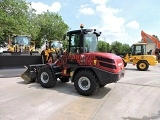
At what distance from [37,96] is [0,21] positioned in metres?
13.9

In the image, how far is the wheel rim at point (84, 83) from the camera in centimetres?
682

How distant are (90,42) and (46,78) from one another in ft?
7.23

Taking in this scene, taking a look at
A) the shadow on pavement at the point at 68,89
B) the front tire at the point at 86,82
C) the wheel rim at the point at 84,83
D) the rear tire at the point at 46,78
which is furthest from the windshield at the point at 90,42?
the rear tire at the point at 46,78

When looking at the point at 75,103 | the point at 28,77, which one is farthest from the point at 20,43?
the point at 75,103

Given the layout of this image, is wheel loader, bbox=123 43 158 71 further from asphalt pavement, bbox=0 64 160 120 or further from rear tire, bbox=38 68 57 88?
rear tire, bbox=38 68 57 88

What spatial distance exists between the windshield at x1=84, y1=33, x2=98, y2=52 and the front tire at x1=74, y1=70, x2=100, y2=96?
90cm

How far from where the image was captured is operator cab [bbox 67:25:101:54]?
7172 millimetres

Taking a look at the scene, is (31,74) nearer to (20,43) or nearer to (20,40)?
(20,43)

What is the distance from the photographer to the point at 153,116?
504cm

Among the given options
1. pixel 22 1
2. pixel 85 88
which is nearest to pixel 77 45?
pixel 85 88

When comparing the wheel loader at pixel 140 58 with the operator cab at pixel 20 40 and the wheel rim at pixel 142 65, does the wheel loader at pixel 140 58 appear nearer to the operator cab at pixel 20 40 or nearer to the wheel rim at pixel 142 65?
the wheel rim at pixel 142 65

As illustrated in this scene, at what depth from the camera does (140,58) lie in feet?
52.5

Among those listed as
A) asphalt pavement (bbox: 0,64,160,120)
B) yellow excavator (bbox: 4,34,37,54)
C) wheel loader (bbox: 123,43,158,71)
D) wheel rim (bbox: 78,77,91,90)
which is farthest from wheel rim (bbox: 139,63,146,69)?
wheel rim (bbox: 78,77,91,90)

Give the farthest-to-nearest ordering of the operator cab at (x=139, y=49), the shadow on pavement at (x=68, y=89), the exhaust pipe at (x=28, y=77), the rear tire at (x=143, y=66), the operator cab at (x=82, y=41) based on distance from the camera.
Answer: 1. the operator cab at (x=139, y=49)
2. the rear tire at (x=143, y=66)
3. the exhaust pipe at (x=28, y=77)
4. the operator cab at (x=82, y=41)
5. the shadow on pavement at (x=68, y=89)
